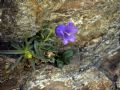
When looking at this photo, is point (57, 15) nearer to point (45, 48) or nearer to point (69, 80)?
point (45, 48)

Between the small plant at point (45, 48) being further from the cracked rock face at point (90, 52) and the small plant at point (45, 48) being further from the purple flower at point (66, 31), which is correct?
the cracked rock face at point (90, 52)

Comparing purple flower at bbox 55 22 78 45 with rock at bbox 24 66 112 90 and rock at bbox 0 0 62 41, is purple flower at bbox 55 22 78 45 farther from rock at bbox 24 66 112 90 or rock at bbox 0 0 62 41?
rock at bbox 24 66 112 90

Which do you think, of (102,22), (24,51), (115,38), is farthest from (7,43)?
(115,38)

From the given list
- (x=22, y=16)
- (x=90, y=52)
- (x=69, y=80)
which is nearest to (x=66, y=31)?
(x=22, y=16)

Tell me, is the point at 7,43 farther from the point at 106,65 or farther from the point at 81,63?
the point at 106,65

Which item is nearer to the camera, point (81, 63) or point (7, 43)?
point (7, 43)

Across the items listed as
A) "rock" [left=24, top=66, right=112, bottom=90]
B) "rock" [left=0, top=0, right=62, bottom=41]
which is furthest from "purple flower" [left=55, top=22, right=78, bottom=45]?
"rock" [left=24, top=66, right=112, bottom=90]
